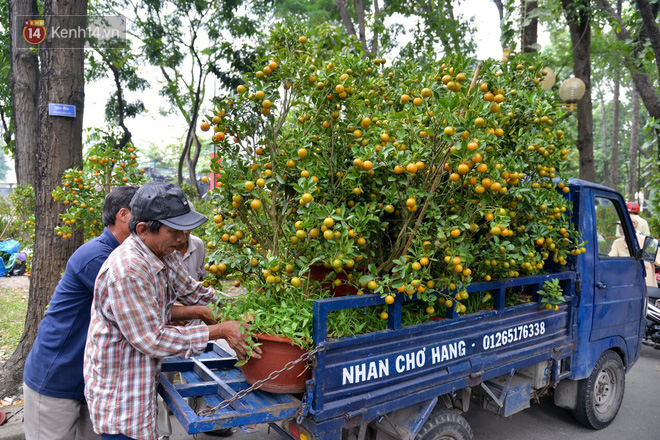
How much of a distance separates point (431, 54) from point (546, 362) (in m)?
2.48

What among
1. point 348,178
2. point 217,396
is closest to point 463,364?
point 348,178

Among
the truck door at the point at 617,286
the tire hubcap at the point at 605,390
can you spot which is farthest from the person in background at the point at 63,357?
the tire hubcap at the point at 605,390

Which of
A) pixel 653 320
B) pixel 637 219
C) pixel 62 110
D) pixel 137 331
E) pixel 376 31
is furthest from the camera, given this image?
pixel 376 31

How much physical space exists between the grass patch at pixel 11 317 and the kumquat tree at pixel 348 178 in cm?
481

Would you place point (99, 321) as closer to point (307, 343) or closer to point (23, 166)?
point (307, 343)

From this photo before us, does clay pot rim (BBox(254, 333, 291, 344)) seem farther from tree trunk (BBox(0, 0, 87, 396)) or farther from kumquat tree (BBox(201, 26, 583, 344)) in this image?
tree trunk (BBox(0, 0, 87, 396))

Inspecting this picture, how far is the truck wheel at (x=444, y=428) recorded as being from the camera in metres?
2.74

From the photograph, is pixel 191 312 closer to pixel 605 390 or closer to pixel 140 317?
pixel 140 317

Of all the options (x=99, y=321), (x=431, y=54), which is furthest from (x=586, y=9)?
(x=99, y=321)

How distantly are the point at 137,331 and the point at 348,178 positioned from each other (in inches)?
51.0

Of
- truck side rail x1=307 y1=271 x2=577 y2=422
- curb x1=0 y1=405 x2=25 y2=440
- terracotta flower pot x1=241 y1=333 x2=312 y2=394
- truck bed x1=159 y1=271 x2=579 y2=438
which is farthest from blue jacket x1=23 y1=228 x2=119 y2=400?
curb x1=0 y1=405 x2=25 y2=440

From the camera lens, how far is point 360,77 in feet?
9.52

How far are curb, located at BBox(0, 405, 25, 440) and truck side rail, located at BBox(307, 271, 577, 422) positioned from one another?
3.00 m

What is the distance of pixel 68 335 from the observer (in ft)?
8.11
